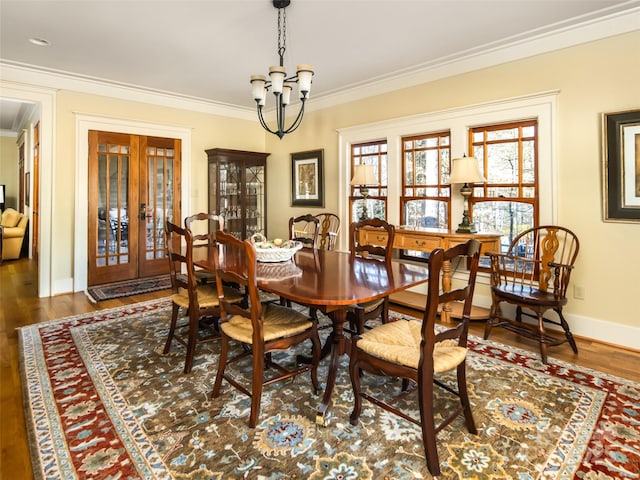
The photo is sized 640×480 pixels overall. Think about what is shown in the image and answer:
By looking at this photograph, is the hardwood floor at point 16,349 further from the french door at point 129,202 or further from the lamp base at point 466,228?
the lamp base at point 466,228

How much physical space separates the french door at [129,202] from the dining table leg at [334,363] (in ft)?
13.3

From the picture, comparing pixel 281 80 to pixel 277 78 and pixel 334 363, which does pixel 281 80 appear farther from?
pixel 334 363

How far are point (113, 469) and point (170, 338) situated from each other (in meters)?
1.20

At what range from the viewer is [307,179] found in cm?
566

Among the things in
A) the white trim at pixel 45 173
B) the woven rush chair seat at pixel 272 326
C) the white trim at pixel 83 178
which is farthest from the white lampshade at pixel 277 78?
the white trim at pixel 45 173

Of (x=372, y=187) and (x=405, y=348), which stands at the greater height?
(x=372, y=187)

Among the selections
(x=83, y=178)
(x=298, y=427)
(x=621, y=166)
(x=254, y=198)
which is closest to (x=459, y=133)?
(x=621, y=166)

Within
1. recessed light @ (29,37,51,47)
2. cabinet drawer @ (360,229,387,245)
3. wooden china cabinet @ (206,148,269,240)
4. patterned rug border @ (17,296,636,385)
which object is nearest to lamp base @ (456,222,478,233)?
cabinet drawer @ (360,229,387,245)

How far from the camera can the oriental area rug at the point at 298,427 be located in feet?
5.29

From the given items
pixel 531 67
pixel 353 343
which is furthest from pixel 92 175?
pixel 531 67

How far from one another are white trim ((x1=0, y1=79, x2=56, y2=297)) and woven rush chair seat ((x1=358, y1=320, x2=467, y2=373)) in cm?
439

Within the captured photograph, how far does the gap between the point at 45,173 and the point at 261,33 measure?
3130 millimetres

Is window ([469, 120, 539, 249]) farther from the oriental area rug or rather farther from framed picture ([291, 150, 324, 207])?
framed picture ([291, 150, 324, 207])

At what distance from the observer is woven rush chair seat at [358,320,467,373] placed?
65.6 inches
